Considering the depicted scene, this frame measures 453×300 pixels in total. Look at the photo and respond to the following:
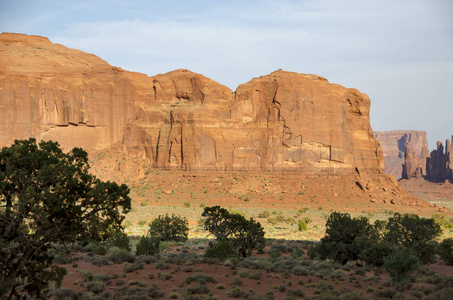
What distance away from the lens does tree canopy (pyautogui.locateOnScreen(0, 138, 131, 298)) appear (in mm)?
12312

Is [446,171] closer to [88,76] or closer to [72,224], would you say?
[88,76]

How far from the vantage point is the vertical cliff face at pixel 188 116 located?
76688mm

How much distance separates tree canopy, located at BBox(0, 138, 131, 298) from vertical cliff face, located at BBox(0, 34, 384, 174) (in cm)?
6298

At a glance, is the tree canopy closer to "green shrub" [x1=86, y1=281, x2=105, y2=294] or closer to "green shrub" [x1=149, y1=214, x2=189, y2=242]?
"green shrub" [x1=86, y1=281, x2=105, y2=294]

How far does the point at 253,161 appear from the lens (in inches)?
3078

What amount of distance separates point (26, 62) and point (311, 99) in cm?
4981

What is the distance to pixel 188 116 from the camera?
77.6 meters

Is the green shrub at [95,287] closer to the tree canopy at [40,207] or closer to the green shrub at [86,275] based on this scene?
the green shrub at [86,275]

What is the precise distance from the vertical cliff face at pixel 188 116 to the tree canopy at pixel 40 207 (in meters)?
63.0

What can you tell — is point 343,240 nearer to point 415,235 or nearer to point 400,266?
point 415,235

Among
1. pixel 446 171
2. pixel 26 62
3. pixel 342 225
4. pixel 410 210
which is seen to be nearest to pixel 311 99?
pixel 410 210

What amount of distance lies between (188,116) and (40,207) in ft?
214

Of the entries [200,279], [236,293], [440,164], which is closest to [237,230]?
[200,279]

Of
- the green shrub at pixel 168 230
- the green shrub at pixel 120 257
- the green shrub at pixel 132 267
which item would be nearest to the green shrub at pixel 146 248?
the green shrub at pixel 120 257
